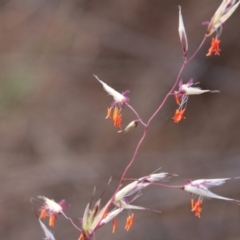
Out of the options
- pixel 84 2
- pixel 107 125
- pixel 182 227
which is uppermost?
pixel 84 2

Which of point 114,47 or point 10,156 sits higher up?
point 114,47

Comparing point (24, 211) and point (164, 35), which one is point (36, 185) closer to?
point (24, 211)

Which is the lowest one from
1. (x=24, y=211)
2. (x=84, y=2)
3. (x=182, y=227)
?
(x=24, y=211)

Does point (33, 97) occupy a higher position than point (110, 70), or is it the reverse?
point (110, 70)

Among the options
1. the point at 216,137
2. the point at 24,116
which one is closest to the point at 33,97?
the point at 24,116

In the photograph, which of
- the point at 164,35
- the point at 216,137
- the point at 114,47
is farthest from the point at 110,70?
the point at 216,137

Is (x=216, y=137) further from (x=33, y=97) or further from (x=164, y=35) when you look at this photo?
(x=33, y=97)
